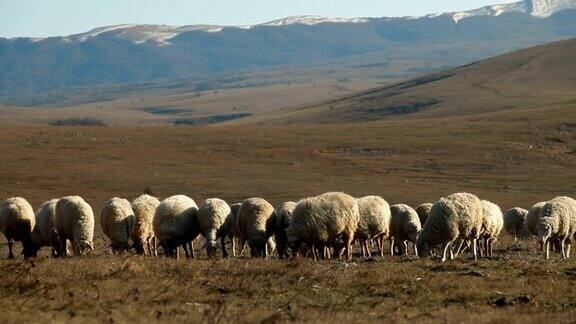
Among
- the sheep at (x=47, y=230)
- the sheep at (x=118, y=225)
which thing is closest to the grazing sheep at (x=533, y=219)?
the sheep at (x=118, y=225)

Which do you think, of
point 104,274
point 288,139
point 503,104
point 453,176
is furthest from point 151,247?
point 503,104

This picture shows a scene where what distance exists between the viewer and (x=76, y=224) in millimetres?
21547

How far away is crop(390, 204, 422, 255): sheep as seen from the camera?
929 inches

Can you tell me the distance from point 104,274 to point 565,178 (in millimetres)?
41173

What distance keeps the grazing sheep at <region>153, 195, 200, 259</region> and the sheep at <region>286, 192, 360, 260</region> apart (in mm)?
2841

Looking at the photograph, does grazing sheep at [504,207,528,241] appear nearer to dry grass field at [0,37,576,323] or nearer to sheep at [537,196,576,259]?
dry grass field at [0,37,576,323]

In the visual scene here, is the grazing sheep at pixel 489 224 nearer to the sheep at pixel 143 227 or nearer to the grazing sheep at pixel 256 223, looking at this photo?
the grazing sheep at pixel 256 223

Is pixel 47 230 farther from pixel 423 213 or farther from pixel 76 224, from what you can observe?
pixel 423 213

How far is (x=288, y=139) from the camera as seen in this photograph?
227 feet

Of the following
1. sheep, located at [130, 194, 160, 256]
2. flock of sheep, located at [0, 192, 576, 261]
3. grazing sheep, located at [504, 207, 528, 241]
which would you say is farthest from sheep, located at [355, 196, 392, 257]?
grazing sheep, located at [504, 207, 528, 241]

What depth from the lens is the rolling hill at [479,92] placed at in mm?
102312

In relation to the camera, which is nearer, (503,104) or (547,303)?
(547,303)

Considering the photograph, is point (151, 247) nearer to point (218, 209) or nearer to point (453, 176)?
point (218, 209)

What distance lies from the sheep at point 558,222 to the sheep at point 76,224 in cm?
1073
